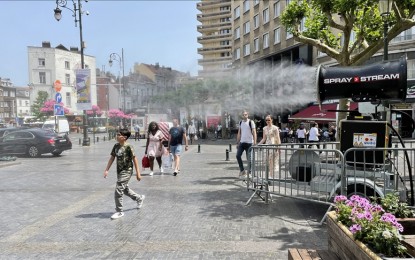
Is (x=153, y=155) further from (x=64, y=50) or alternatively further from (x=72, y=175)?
(x=64, y=50)

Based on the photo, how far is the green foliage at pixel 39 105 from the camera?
5581 centimetres

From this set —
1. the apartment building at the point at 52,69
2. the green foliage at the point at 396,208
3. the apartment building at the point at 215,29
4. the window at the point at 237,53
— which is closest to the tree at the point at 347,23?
the green foliage at the point at 396,208

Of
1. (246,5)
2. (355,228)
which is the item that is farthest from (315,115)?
(355,228)

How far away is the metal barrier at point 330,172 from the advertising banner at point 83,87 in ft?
56.4

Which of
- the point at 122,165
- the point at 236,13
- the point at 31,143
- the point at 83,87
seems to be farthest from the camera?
the point at 236,13

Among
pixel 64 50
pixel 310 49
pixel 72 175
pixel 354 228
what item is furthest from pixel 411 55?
pixel 64 50

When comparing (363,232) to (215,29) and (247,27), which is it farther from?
(215,29)

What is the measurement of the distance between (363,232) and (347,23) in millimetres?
8516

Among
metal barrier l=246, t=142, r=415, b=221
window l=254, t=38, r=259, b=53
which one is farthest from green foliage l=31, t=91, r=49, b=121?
metal barrier l=246, t=142, r=415, b=221

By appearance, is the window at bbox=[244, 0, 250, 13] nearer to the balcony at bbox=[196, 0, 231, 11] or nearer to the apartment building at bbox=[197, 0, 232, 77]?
the apartment building at bbox=[197, 0, 232, 77]

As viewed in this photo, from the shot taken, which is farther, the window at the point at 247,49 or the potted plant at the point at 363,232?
the window at the point at 247,49

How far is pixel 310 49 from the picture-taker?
29297 mm

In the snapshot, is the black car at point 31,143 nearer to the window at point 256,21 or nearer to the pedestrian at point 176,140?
the pedestrian at point 176,140

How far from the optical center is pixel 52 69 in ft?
185
